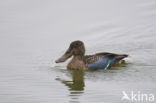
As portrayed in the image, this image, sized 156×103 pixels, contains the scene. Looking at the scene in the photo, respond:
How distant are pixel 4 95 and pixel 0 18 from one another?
28.1 ft

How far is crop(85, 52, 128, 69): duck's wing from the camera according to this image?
17.5m

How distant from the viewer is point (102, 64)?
17625 millimetres

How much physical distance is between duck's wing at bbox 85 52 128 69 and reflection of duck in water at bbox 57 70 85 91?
1.50 ft

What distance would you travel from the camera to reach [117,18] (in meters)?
22.6

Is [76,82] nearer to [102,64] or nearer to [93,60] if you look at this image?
[93,60]

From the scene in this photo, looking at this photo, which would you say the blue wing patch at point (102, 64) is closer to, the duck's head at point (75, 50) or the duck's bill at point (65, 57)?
the duck's head at point (75, 50)

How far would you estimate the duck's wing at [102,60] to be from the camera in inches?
690

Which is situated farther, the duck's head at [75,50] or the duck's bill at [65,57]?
the duck's head at [75,50]

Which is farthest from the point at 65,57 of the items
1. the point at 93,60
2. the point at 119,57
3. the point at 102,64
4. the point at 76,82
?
the point at 76,82

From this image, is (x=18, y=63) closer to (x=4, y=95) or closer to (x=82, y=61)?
(x=82, y=61)

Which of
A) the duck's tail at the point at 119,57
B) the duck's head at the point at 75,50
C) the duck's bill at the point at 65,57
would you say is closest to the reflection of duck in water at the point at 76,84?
the duck's bill at the point at 65,57

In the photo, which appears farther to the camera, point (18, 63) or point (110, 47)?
point (110, 47)

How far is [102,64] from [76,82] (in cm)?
175

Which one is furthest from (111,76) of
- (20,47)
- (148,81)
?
(20,47)
